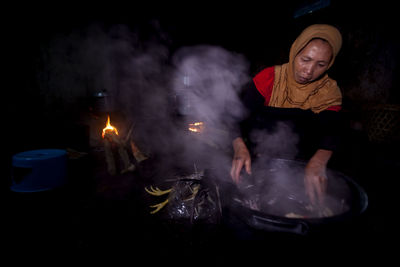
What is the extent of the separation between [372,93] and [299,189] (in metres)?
3.53

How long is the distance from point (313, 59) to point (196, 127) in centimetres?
348

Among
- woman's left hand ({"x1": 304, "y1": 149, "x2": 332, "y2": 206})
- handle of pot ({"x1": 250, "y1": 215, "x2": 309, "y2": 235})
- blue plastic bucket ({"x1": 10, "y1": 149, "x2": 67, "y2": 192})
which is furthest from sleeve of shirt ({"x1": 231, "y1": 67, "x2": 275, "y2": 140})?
blue plastic bucket ({"x1": 10, "y1": 149, "x2": 67, "y2": 192})

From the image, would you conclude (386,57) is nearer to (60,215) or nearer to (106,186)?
(106,186)

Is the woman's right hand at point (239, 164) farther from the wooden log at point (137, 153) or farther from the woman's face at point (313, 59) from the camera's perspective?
the wooden log at point (137, 153)

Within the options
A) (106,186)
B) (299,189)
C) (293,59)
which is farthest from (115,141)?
(293,59)

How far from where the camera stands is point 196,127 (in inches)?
210

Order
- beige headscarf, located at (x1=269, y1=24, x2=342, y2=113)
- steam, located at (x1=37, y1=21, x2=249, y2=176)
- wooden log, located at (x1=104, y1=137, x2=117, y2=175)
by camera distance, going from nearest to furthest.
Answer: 1. beige headscarf, located at (x1=269, y1=24, x2=342, y2=113)
2. wooden log, located at (x1=104, y1=137, x2=117, y2=175)
3. steam, located at (x1=37, y1=21, x2=249, y2=176)

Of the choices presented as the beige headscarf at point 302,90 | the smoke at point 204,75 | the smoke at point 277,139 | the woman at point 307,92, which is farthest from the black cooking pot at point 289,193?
the smoke at point 204,75

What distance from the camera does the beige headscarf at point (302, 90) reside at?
2.42 metres

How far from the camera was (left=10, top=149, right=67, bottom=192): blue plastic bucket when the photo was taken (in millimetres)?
1936

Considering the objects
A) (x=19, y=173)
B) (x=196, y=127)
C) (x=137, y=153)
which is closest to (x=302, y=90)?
(x=137, y=153)

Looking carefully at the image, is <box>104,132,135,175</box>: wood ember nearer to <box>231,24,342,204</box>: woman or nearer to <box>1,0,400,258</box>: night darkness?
<box>1,0,400,258</box>: night darkness

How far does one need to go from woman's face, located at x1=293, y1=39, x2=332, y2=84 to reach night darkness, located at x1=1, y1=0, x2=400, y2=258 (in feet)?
4.64

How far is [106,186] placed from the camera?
234 centimetres
